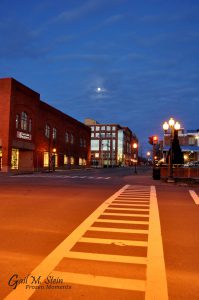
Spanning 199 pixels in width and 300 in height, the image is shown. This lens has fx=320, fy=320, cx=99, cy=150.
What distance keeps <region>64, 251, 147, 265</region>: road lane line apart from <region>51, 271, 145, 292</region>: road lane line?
82cm

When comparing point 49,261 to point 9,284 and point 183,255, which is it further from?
point 183,255

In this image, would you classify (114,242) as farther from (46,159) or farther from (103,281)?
(46,159)

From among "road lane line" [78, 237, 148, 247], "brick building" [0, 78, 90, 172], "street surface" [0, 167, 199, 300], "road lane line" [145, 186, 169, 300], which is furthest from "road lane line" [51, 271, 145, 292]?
"brick building" [0, 78, 90, 172]

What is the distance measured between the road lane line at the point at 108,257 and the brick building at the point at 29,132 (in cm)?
4102

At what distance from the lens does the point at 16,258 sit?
5691 millimetres

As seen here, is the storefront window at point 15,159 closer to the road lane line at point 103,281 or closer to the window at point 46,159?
the window at point 46,159

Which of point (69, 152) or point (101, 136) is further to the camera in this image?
point (101, 136)

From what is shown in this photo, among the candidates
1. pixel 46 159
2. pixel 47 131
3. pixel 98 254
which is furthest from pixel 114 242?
pixel 47 131

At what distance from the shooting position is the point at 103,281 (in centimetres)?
468

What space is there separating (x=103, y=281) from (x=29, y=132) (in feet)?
165

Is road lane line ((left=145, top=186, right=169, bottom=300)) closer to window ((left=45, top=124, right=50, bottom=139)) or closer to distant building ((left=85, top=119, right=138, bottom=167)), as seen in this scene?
window ((left=45, top=124, right=50, bottom=139))

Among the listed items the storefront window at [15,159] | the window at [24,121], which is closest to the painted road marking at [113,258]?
the storefront window at [15,159]

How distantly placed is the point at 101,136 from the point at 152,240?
14005cm

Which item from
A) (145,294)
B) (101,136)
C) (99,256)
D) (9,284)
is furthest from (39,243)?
(101,136)
